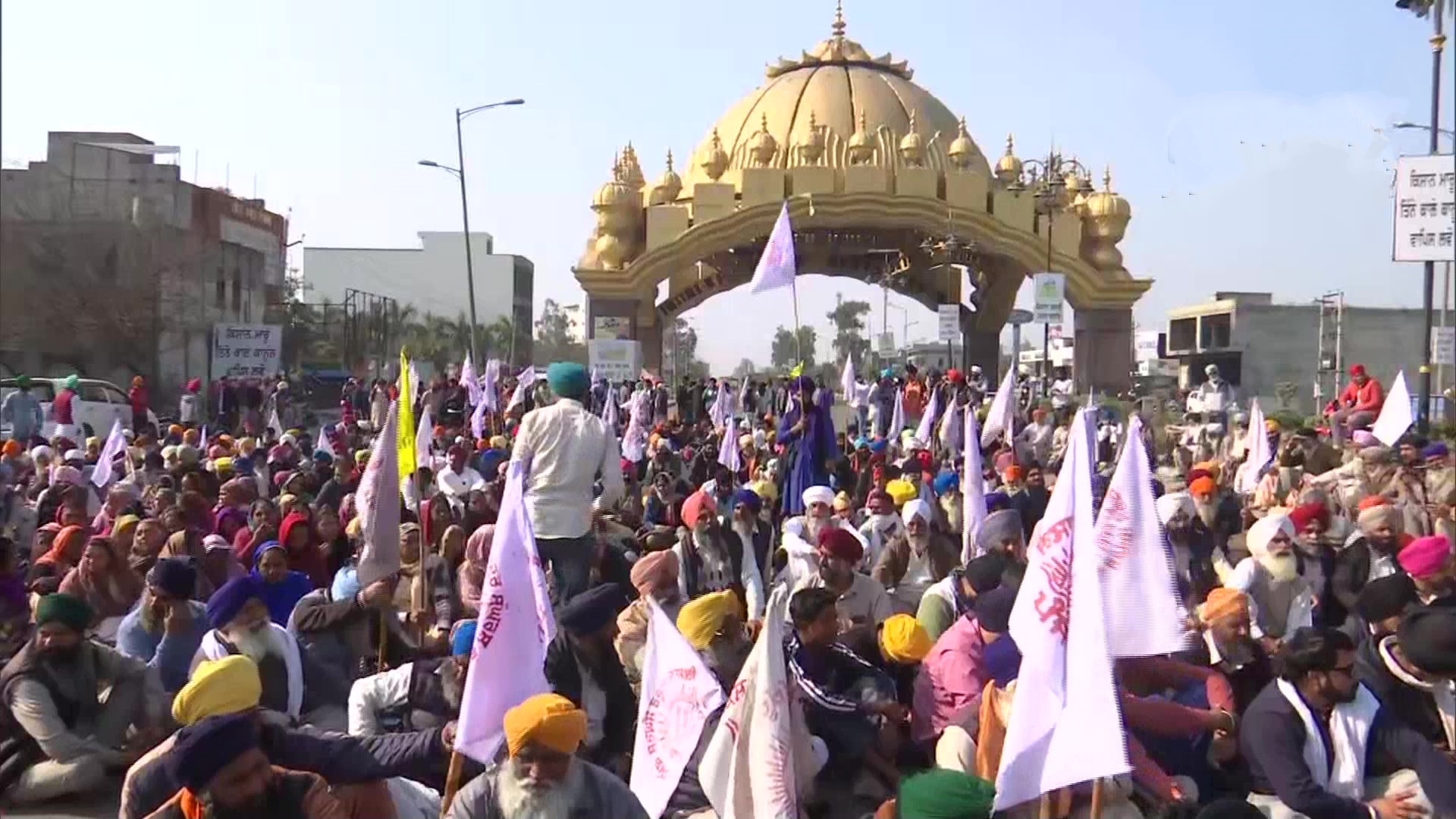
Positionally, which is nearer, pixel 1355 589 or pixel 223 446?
pixel 1355 589

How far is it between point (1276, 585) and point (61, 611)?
555 centimetres

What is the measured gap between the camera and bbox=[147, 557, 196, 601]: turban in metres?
5.68

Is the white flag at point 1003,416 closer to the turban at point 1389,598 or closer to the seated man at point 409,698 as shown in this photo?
the turban at point 1389,598

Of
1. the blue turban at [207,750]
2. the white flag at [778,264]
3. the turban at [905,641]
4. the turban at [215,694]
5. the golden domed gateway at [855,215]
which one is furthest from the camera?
the golden domed gateway at [855,215]

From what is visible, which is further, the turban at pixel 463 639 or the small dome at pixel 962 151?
the small dome at pixel 962 151

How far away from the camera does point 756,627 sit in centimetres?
615

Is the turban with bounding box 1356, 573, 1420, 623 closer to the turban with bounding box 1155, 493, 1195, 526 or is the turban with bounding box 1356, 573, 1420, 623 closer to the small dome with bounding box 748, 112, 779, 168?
the turban with bounding box 1155, 493, 1195, 526

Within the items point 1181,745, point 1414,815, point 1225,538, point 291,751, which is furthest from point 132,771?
point 1225,538

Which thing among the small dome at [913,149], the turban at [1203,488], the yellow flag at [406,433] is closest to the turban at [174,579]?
the yellow flag at [406,433]

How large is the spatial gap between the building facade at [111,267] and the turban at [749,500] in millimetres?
26038

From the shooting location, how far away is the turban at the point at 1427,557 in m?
5.54

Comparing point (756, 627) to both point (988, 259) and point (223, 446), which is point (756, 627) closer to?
point (223, 446)

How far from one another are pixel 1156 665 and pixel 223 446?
33.4ft

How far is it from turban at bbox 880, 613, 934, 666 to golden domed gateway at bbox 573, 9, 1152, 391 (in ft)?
75.4
